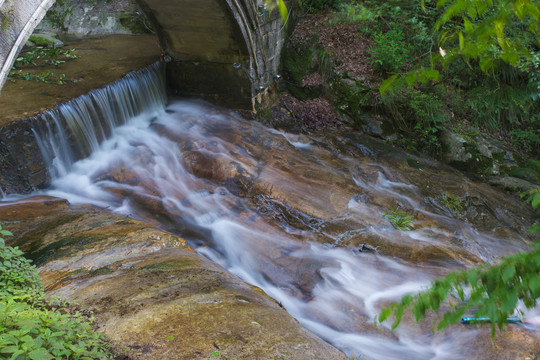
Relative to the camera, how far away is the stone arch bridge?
7.21 m

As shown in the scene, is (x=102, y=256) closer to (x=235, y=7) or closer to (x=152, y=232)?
(x=152, y=232)

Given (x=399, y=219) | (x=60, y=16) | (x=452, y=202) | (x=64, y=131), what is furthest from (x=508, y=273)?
(x=60, y=16)

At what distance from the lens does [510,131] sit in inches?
327

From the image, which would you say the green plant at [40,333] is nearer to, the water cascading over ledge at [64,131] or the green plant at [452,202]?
the water cascading over ledge at [64,131]

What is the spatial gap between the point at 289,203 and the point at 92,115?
12.1ft

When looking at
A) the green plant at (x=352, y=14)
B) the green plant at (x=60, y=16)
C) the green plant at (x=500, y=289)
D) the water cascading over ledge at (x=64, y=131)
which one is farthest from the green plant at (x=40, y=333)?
the green plant at (x=60, y=16)

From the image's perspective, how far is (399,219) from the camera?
5699mm

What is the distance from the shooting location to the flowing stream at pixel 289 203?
4.42 meters

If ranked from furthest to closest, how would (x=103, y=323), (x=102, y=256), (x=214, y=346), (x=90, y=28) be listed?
1. (x=90, y=28)
2. (x=102, y=256)
3. (x=103, y=323)
4. (x=214, y=346)

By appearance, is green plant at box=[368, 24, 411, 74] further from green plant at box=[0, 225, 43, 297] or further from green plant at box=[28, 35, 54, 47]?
green plant at box=[28, 35, 54, 47]

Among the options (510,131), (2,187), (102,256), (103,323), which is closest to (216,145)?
(2,187)

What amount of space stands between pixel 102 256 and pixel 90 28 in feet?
30.5

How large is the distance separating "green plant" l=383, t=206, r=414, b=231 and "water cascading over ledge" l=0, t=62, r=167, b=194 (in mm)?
4972

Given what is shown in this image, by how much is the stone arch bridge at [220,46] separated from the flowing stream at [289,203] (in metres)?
0.72
